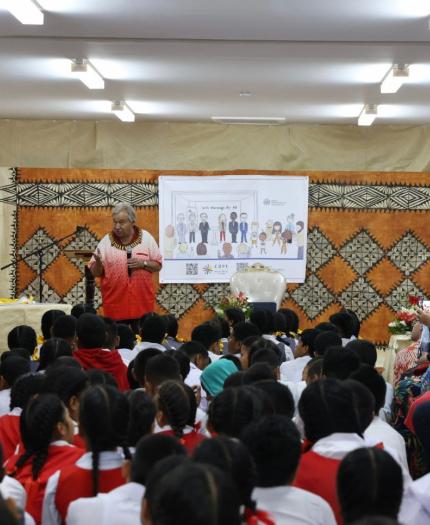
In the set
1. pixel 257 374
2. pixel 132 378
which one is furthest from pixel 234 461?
pixel 132 378

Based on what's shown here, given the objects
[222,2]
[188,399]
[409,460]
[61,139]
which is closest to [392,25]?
[222,2]

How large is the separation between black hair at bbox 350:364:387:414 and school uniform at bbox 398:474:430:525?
1339 mm

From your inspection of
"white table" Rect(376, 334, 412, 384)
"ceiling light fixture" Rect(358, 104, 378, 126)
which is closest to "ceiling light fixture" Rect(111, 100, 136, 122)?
"ceiling light fixture" Rect(358, 104, 378, 126)

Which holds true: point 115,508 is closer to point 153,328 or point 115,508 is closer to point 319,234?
point 153,328

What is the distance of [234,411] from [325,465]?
37 cm

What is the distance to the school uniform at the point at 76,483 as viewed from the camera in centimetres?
298

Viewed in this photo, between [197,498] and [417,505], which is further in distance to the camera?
[417,505]

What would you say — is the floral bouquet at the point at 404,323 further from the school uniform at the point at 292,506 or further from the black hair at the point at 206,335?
the school uniform at the point at 292,506

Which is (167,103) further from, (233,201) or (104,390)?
(104,390)

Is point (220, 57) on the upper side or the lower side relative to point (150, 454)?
upper

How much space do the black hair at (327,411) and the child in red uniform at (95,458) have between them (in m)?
0.68

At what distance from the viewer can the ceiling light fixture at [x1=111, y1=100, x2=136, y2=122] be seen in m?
10.4

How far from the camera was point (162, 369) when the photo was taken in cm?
434

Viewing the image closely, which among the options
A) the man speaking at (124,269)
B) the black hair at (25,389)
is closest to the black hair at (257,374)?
the black hair at (25,389)
